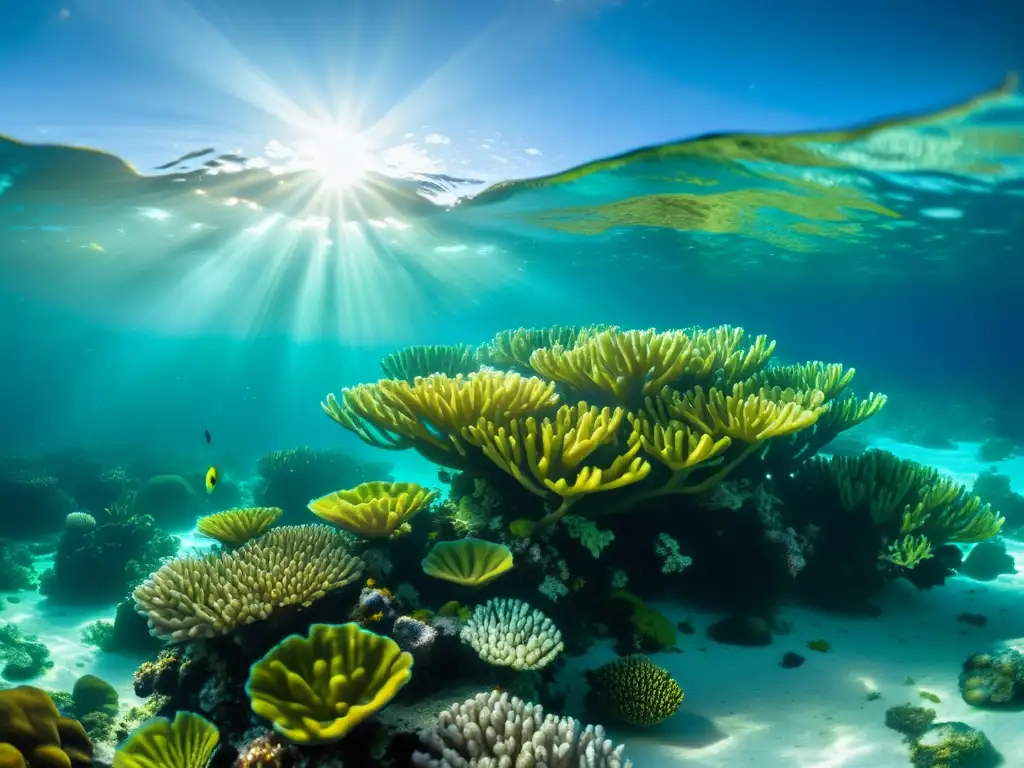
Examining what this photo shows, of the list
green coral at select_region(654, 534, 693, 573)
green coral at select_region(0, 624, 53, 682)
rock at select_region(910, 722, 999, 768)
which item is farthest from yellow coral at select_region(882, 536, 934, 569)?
green coral at select_region(0, 624, 53, 682)

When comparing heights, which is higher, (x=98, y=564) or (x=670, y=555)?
(x=98, y=564)

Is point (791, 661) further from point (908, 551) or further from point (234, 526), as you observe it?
point (234, 526)

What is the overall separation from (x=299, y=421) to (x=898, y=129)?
179ft

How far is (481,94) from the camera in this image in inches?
401

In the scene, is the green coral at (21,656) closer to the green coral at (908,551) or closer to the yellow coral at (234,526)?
the yellow coral at (234,526)

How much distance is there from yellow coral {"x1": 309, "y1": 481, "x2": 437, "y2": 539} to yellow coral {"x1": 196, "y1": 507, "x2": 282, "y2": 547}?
2.65ft

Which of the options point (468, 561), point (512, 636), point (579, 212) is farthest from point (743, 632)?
point (579, 212)

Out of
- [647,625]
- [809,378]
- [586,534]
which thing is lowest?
[647,625]

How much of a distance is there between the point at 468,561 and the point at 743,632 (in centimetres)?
350

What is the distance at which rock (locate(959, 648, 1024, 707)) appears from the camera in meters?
5.14

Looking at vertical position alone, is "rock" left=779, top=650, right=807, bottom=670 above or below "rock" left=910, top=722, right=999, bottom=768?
above

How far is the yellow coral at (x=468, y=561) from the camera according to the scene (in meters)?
4.85

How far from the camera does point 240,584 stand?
14.4 ft

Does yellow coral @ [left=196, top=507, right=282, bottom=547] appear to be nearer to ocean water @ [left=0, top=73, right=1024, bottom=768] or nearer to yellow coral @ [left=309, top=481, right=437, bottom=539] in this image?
ocean water @ [left=0, top=73, right=1024, bottom=768]
